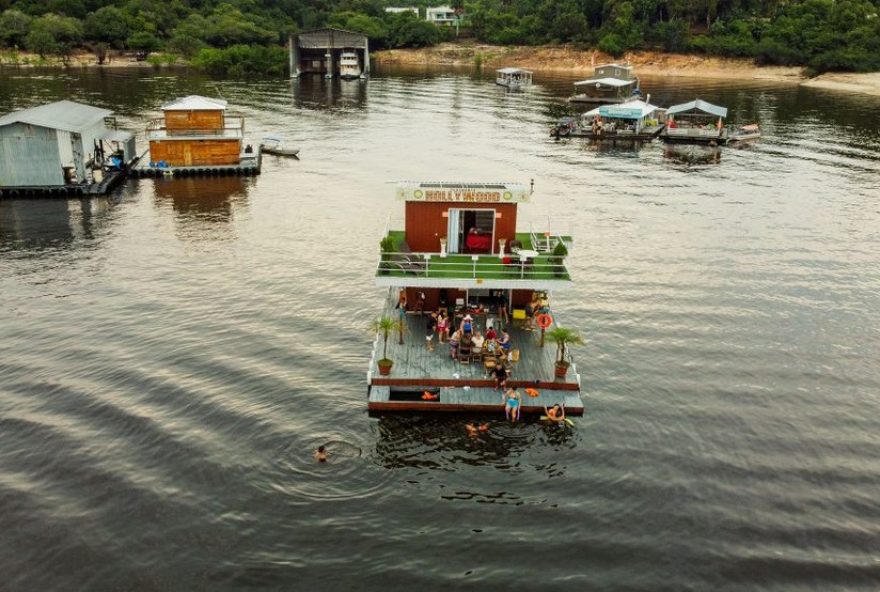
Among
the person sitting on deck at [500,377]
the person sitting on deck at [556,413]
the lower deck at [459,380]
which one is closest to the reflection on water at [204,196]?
the lower deck at [459,380]

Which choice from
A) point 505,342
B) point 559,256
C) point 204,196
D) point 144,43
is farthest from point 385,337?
point 144,43

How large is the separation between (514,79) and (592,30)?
56.3m

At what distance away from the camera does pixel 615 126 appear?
92500mm

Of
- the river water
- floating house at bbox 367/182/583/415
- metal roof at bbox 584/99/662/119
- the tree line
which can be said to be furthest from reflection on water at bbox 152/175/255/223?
the tree line

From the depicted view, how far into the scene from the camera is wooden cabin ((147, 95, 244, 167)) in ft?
224

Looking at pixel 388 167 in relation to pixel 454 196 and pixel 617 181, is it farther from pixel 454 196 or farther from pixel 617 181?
pixel 454 196

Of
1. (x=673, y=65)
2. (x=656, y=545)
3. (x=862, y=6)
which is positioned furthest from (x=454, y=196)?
(x=862, y=6)

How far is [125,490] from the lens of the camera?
82.0 feet

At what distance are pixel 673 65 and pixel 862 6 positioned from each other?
43.4m

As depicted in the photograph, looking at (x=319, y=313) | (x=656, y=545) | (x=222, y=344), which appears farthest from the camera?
(x=319, y=313)

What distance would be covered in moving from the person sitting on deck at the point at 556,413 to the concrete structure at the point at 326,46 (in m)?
146

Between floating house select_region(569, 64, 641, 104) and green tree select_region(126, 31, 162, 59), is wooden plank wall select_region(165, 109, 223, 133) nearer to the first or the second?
floating house select_region(569, 64, 641, 104)

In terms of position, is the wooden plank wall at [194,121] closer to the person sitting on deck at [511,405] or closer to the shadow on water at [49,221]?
the shadow on water at [49,221]

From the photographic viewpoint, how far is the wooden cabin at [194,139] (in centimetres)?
6838
